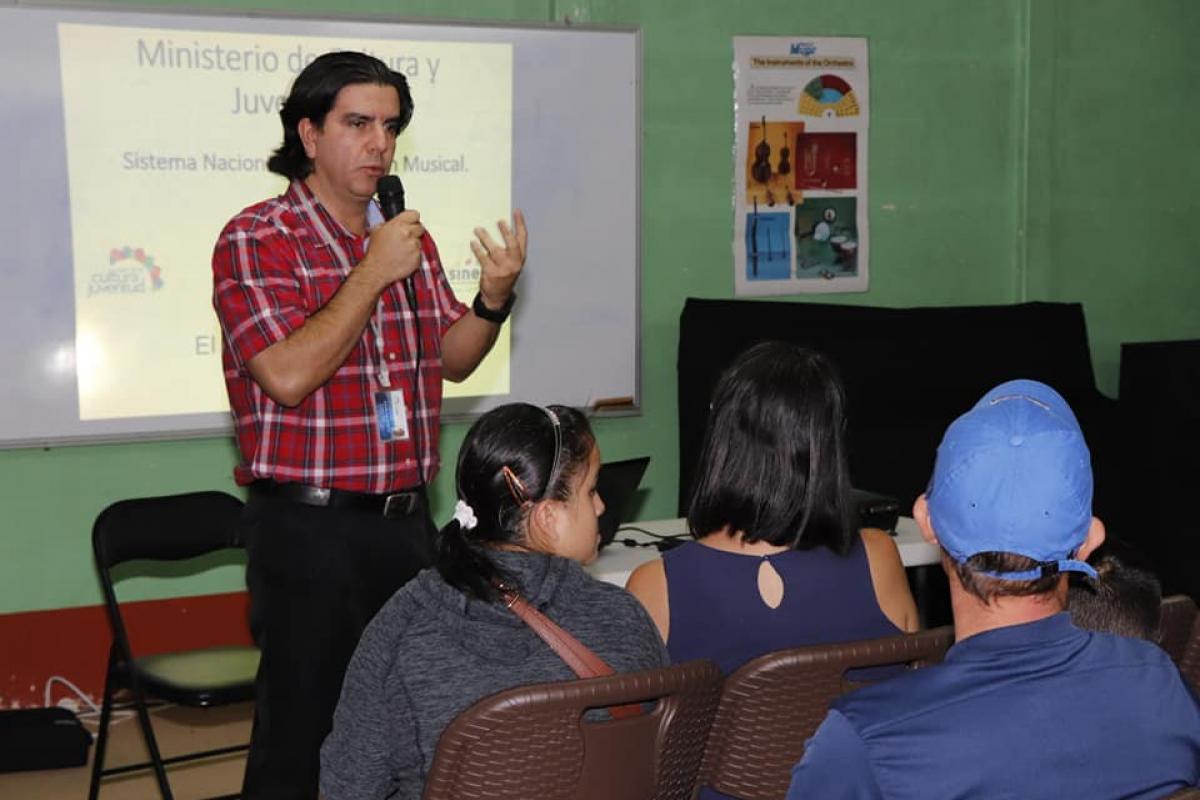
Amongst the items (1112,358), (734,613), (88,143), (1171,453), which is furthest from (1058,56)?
(734,613)

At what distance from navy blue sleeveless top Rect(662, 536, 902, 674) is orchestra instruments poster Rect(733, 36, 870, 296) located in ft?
9.55

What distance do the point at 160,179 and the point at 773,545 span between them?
8.65 ft

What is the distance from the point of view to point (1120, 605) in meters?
2.07

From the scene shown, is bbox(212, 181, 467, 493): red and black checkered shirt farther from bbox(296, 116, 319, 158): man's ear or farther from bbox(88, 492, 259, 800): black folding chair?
bbox(88, 492, 259, 800): black folding chair

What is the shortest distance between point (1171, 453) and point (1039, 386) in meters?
3.88

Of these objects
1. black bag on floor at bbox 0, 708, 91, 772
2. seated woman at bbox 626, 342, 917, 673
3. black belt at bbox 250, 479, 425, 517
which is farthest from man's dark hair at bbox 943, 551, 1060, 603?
black bag on floor at bbox 0, 708, 91, 772

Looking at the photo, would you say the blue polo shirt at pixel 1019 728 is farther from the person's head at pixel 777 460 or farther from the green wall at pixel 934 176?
the green wall at pixel 934 176

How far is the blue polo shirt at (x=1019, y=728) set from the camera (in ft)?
4.24

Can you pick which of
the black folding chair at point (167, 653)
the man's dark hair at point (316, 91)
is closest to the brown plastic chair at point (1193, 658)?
the man's dark hair at point (316, 91)

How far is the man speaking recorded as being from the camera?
2689 millimetres

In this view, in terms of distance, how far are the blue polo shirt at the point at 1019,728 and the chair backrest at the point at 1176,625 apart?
30.3 inches

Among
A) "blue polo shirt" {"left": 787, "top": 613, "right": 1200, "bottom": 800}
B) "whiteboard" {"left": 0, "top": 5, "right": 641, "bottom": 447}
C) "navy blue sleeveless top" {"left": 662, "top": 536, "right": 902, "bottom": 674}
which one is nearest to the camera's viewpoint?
"blue polo shirt" {"left": 787, "top": 613, "right": 1200, "bottom": 800}

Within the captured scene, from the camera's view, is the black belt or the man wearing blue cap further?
the black belt

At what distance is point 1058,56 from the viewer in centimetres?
548
